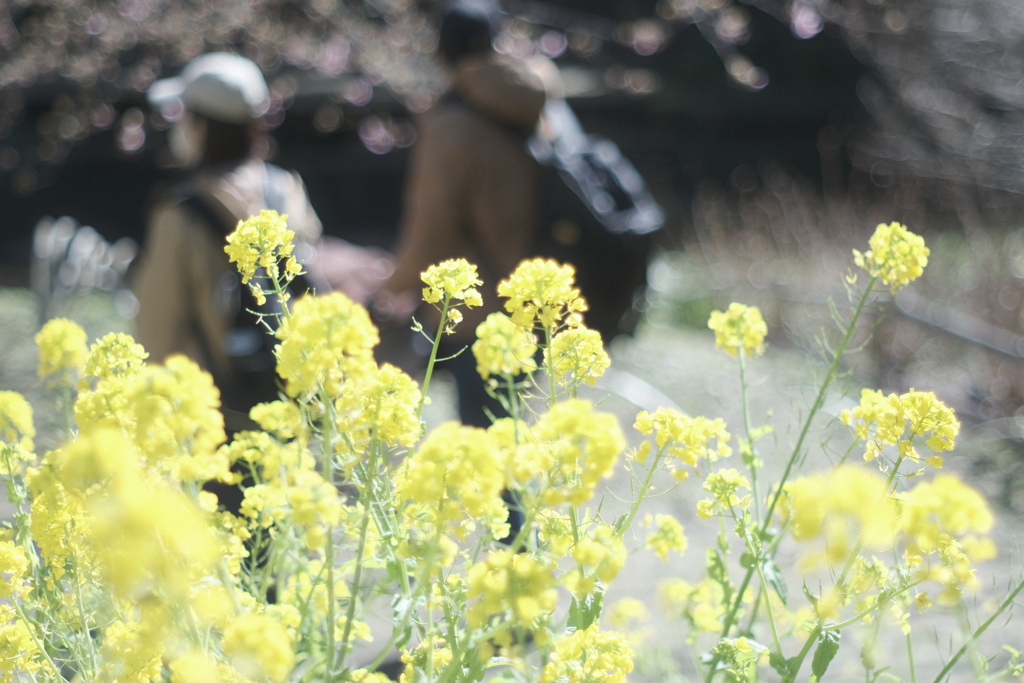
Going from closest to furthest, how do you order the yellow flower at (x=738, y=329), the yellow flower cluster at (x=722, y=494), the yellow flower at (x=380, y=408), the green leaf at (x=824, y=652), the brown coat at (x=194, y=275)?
the yellow flower at (x=380, y=408)
the green leaf at (x=824, y=652)
the yellow flower cluster at (x=722, y=494)
the yellow flower at (x=738, y=329)
the brown coat at (x=194, y=275)

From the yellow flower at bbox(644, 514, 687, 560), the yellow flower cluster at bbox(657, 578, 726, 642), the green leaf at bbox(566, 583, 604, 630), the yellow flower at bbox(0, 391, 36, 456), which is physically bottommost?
the yellow flower at bbox(0, 391, 36, 456)

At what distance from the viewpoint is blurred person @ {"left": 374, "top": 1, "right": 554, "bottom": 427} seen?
8.47ft

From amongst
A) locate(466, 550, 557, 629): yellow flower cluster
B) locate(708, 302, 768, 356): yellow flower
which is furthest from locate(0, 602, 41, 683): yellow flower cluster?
locate(708, 302, 768, 356): yellow flower

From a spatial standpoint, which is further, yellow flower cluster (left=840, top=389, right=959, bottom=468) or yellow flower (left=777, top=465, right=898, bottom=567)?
yellow flower cluster (left=840, top=389, right=959, bottom=468)

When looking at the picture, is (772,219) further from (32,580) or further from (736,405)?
(32,580)

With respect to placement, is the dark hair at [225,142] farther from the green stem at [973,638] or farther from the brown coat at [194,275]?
the green stem at [973,638]

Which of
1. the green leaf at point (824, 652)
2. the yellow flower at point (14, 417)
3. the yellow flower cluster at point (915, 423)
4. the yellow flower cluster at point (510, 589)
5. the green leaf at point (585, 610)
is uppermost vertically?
the yellow flower cluster at point (915, 423)

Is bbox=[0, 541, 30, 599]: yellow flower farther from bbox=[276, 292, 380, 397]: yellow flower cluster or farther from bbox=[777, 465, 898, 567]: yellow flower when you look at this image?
bbox=[777, 465, 898, 567]: yellow flower

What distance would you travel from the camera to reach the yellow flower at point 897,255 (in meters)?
1.17

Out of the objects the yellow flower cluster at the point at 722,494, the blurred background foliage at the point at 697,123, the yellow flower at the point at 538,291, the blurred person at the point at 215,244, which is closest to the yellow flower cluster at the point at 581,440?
the yellow flower at the point at 538,291

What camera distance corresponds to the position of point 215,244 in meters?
2.38

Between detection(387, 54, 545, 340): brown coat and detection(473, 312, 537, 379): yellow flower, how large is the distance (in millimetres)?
1397

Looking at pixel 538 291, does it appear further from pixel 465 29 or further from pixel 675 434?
pixel 465 29

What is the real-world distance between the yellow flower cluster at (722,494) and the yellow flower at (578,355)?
0.71 feet
